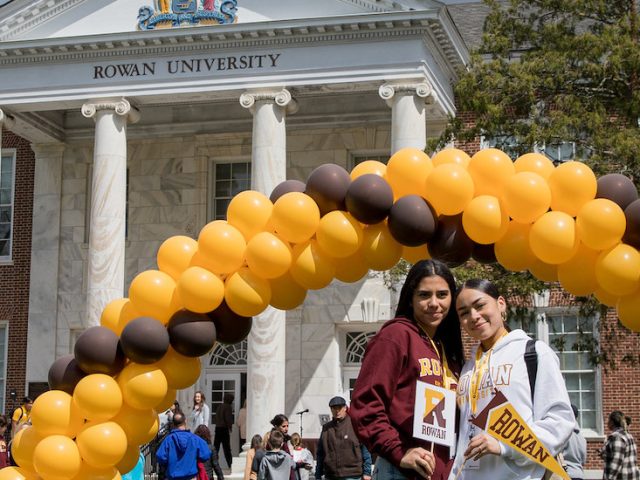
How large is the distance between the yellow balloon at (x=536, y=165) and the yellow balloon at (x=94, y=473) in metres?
3.67

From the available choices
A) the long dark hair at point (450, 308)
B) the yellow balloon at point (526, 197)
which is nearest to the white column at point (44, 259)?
the yellow balloon at point (526, 197)

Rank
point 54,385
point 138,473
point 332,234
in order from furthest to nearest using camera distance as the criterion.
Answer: point 138,473 → point 54,385 → point 332,234

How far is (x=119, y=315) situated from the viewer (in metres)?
8.35

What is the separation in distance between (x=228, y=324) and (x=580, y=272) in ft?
8.49

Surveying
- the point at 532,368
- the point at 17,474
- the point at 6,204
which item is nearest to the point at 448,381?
the point at 532,368

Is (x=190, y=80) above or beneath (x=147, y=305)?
above

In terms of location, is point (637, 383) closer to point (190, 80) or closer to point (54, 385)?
point (190, 80)

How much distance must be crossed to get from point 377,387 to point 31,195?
25196 mm

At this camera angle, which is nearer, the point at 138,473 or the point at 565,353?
the point at 138,473

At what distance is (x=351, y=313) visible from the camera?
26.8m

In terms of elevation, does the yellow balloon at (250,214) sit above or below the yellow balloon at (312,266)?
above

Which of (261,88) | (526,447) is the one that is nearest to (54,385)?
(526,447)

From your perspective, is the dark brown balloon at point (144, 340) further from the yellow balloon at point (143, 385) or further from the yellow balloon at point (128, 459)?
the yellow balloon at point (128, 459)

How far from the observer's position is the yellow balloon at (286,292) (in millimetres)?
8227
